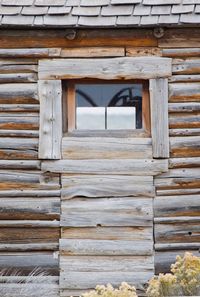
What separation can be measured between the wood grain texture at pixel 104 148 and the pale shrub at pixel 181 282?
200 centimetres

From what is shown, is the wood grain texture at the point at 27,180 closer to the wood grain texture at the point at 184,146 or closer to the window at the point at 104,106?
the window at the point at 104,106

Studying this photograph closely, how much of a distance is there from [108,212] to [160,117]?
1.32 metres

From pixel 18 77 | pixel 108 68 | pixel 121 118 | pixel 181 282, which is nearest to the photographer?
pixel 181 282

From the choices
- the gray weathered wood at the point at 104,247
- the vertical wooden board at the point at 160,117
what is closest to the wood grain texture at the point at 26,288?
the gray weathered wood at the point at 104,247

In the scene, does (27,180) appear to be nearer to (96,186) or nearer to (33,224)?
(33,224)

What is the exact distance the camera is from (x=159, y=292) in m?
5.84

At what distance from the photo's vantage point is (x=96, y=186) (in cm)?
779

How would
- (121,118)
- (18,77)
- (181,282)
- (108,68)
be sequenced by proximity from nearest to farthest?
(181,282) → (108,68) → (18,77) → (121,118)

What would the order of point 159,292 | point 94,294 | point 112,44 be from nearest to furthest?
point 94,294
point 159,292
point 112,44

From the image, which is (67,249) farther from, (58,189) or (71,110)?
(71,110)

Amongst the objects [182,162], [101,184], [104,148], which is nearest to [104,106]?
[104,148]

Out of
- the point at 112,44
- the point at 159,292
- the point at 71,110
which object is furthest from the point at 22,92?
the point at 159,292

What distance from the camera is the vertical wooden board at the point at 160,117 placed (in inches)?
303

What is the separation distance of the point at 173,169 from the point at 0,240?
2295 mm
